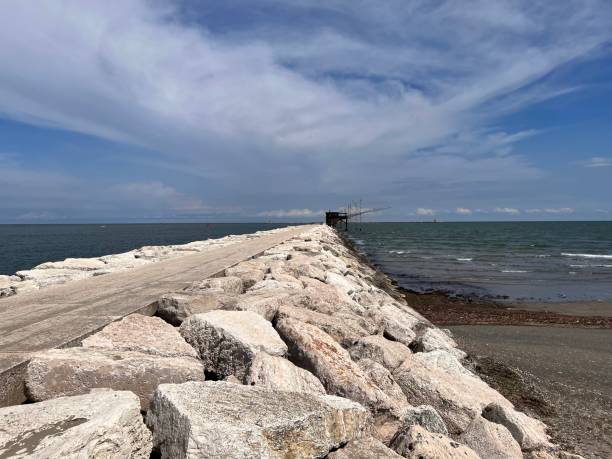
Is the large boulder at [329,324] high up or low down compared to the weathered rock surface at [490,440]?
up

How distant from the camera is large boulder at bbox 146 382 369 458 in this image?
1.90m

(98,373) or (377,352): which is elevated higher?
(98,373)

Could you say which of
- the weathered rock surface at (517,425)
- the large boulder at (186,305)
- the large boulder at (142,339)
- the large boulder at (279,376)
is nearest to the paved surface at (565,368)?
the weathered rock surface at (517,425)

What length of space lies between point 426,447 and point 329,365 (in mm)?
940

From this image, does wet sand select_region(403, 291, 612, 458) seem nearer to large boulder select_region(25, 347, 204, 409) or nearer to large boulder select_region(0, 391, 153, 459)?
large boulder select_region(25, 347, 204, 409)

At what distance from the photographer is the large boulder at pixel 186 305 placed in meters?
3.99

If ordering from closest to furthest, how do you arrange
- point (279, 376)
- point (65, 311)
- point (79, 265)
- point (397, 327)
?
point (279, 376) < point (65, 311) < point (397, 327) < point (79, 265)

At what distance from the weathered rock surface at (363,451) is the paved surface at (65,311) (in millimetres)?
1822

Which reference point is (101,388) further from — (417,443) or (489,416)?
(489,416)

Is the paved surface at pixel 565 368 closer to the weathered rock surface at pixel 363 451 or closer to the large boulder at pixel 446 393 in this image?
the large boulder at pixel 446 393

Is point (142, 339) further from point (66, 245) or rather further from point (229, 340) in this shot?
point (66, 245)

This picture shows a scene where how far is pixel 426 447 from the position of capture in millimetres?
2496

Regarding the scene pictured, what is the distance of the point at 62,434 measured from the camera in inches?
70.1

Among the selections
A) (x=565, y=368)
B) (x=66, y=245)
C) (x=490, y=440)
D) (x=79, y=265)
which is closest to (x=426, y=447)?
(x=490, y=440)
